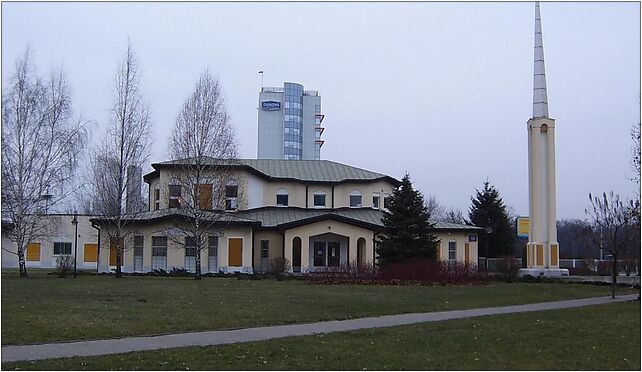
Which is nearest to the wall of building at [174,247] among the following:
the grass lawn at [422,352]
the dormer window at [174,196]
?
the dormer window at [174,196]

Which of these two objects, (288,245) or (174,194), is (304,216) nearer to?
(288,245)

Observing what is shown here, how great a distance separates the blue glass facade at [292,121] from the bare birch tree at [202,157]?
333 ft

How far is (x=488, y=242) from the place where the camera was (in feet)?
209

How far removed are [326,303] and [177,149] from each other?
71.5ft

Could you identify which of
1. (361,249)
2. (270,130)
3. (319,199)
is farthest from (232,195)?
(270,130)

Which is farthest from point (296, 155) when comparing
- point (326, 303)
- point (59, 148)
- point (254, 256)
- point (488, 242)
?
point (326, 303)

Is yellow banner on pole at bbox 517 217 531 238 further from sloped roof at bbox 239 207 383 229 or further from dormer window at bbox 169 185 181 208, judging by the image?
dormer window at bbox 169 185 181 208

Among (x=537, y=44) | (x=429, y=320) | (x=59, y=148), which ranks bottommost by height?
(x=429, y=320)

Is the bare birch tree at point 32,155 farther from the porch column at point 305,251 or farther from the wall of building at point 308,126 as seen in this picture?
the wall of building at point 308,126

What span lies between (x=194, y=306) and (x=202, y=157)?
20659mm

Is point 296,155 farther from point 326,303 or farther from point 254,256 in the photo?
point 326,303

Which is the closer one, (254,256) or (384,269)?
(384,269)

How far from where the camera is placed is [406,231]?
4134cm

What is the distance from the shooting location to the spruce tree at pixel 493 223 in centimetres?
6359
